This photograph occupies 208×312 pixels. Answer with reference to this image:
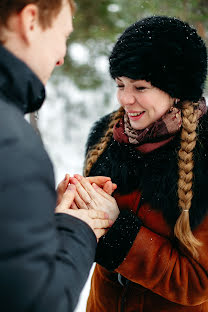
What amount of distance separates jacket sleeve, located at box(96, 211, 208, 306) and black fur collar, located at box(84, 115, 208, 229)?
140 mm

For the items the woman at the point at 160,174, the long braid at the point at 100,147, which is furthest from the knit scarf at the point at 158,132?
the long braid at the point at 100,147

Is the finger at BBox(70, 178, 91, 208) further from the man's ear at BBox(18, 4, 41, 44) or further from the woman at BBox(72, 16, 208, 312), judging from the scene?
the man's ear at BBox(18, 4, 41, 44)

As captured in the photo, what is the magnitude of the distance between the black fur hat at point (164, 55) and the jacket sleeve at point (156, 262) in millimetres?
806

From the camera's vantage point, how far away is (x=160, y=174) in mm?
1792

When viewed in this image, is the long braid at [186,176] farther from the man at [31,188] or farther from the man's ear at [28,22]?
the man's ear at [28,22]

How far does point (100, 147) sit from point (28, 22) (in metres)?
1.27

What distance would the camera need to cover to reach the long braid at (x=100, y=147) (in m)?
2.16

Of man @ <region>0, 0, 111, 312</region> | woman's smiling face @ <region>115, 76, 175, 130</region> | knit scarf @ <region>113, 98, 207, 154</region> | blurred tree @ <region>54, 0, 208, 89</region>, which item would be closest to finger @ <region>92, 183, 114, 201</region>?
knit scarf @ <region>113, 98, 207, 154</region>

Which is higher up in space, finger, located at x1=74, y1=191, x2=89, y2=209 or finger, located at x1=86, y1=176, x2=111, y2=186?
finger, located at x1=86, y1=176, x2=111, y2=186

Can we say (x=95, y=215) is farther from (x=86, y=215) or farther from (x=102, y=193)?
(x=102, y=193)

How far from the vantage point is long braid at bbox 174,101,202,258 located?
1643 mm

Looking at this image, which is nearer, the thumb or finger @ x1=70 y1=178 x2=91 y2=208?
the thumb

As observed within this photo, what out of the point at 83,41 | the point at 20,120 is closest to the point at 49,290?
the point at 20,120

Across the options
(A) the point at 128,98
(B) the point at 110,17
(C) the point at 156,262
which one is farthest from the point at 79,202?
(B) the point at 110,17
